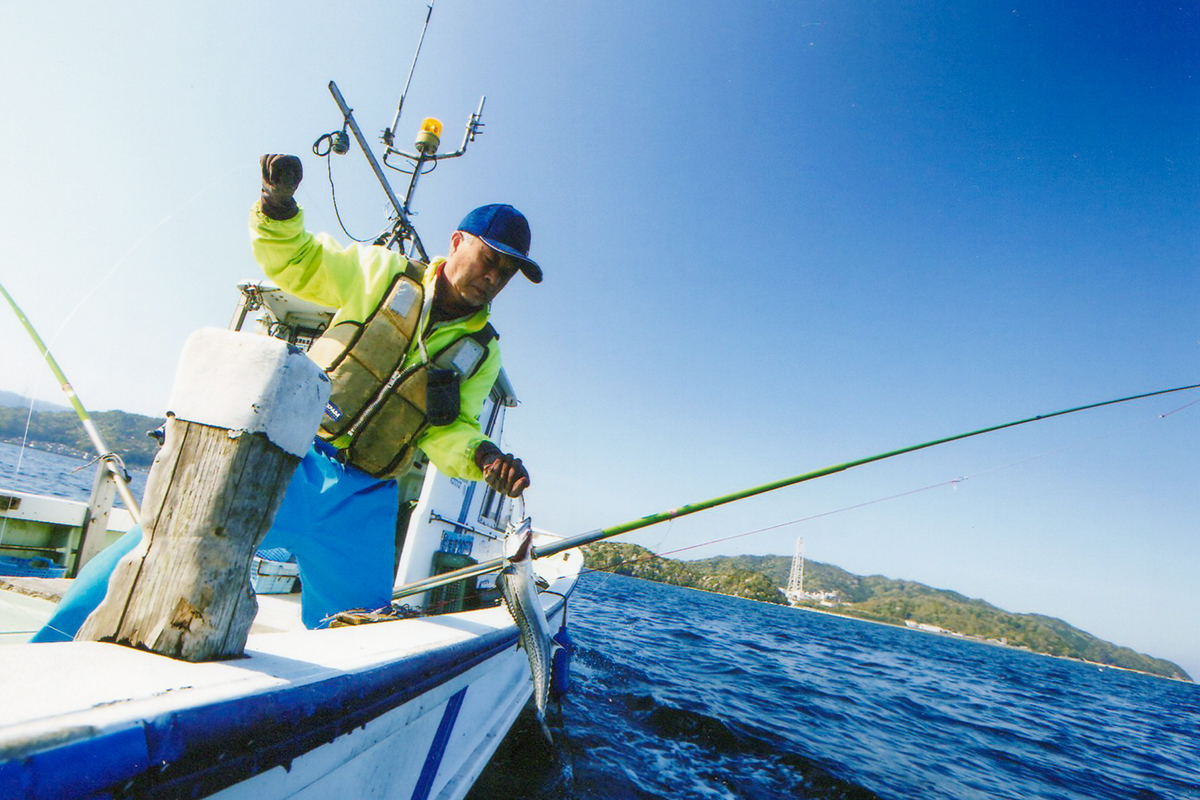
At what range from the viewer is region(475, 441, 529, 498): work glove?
2.32m

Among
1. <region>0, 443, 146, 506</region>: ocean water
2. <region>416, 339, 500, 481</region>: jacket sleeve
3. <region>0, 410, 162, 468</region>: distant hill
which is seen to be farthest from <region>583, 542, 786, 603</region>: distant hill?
<region>416, 339, 500, 481</region>: jacket sleeve

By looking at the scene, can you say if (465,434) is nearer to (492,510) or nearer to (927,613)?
(492,510)

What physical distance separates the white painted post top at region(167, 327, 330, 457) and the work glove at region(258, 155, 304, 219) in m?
0.94

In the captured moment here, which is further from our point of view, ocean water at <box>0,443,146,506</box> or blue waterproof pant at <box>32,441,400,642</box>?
ocean water at <box>0,443,146,506</box>

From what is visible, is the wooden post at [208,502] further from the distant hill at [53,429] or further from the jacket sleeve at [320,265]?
the jacket sleeve at [320,265]

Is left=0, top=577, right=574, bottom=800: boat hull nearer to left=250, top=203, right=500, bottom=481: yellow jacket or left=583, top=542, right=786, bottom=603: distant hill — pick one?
left=250, top=203, right=500, bottom=481: yellow jacket

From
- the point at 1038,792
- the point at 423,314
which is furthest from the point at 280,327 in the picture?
the point at 1038,792

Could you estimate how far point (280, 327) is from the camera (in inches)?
255

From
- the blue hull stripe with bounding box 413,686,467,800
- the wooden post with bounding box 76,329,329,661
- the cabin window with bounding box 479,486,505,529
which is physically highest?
the wooden post with bounding box 76,329,329,661

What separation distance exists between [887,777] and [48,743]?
804cm

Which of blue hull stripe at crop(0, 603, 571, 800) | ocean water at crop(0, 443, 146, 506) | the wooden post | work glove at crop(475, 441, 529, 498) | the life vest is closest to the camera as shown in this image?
blue hull stripe at crop(0, 603, 571, 800)

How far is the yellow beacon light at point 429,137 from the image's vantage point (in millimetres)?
6941

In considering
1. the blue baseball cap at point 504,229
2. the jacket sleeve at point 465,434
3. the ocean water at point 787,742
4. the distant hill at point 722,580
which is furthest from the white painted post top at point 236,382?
the distant hill at point 722,580

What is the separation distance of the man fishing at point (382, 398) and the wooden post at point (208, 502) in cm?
128
